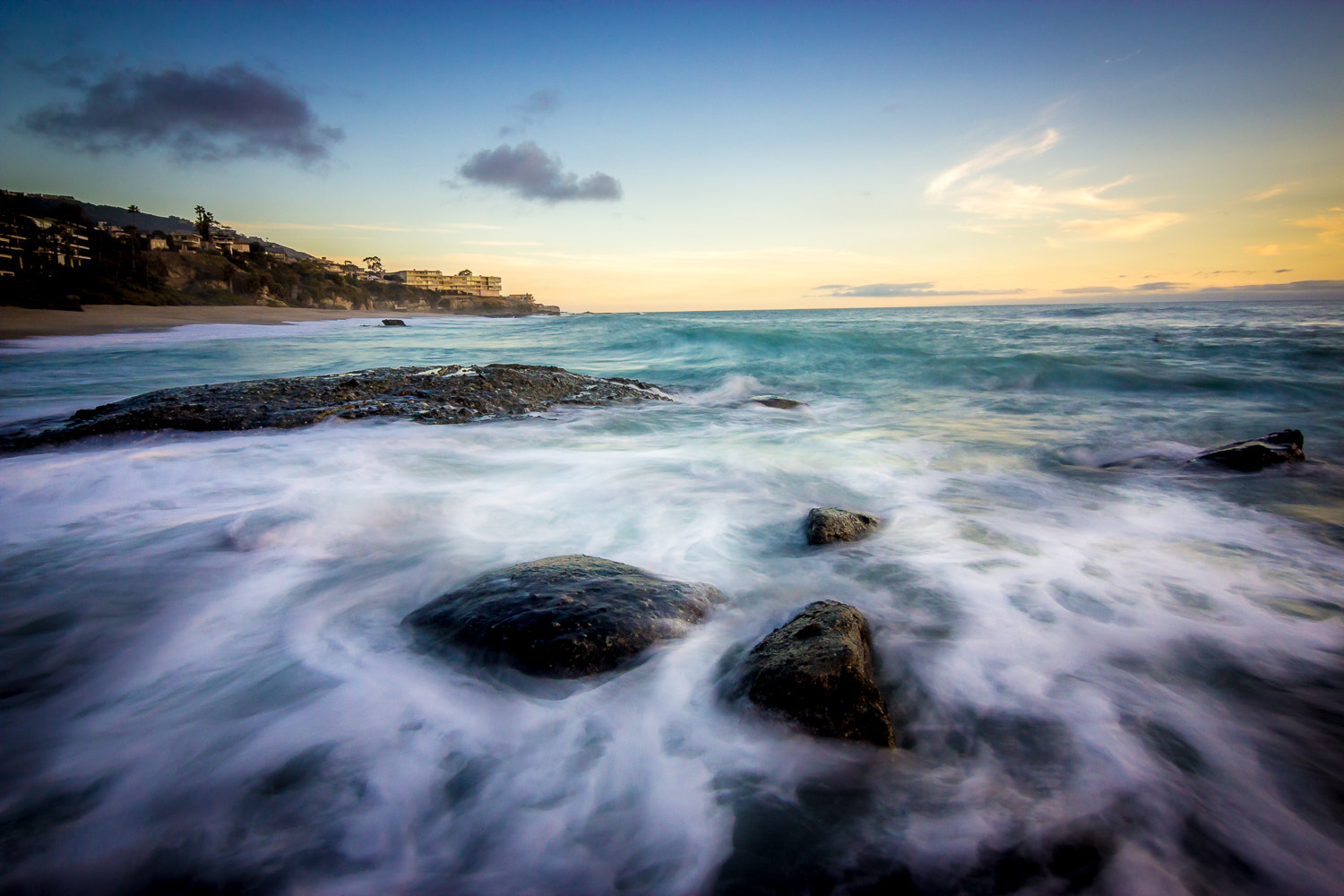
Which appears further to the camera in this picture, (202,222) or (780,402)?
(202,222)

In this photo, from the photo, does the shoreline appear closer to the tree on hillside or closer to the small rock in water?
the small rock in water

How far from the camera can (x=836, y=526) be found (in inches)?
148

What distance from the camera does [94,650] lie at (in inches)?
98.1

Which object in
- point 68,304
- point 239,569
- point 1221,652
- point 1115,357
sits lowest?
point 1221,652

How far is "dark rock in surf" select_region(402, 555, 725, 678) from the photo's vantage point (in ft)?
7.48

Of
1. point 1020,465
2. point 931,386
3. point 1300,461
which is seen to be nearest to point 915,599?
point 1020,465

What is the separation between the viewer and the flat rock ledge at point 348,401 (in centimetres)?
533

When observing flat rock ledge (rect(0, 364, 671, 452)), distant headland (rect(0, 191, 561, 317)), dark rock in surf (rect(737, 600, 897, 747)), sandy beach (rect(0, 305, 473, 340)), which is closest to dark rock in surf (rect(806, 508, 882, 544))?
dark rock in surf (rect(737, 600, 897, 747))

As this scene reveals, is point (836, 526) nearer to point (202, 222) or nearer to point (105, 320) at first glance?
point (105, 320)

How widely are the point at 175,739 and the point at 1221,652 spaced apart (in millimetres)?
4406

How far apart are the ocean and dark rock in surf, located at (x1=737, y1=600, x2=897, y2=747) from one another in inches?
2.5

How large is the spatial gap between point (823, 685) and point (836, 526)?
1.93m

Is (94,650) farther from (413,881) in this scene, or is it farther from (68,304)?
(68,304)

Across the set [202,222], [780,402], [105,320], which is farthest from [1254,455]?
[202,222]
